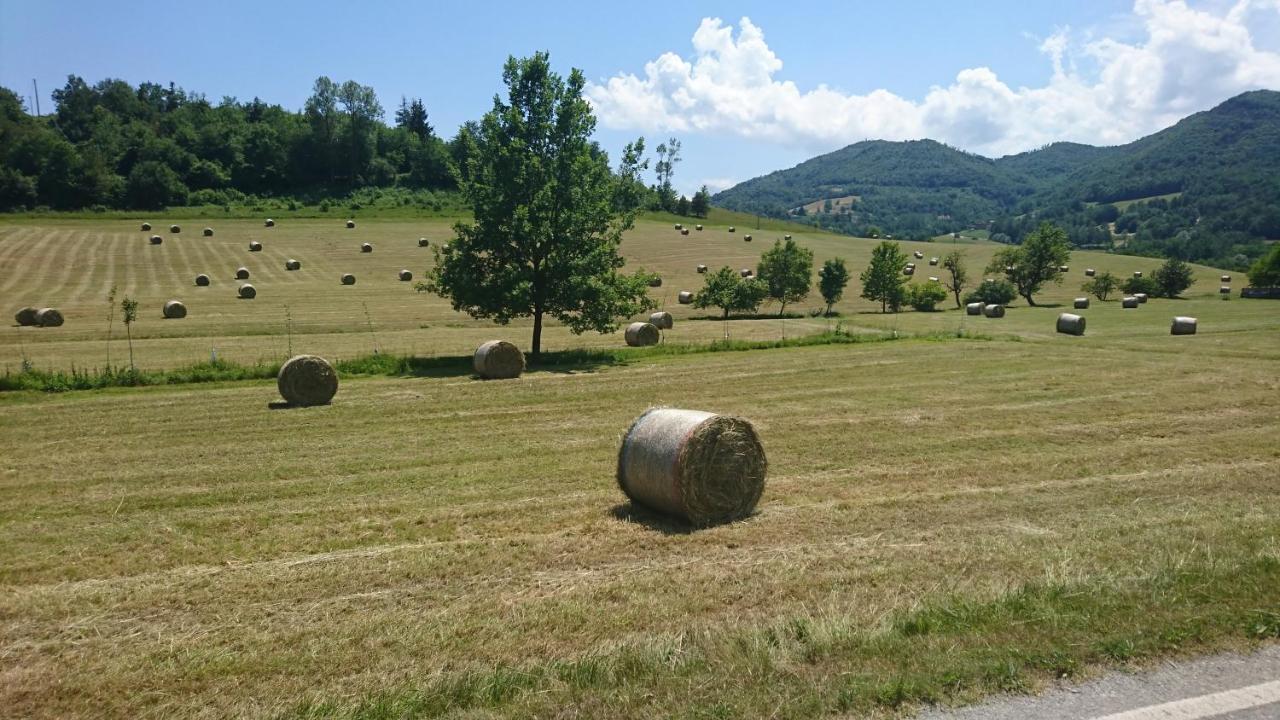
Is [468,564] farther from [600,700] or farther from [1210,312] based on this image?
[1210,312]

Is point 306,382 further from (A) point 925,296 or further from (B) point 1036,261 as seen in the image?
(B) point 1036,261

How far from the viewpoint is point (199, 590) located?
8680 mm

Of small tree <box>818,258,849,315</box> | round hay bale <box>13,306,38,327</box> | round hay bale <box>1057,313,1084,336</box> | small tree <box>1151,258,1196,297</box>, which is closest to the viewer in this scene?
round hay bale <box>13,306,38,327</box>

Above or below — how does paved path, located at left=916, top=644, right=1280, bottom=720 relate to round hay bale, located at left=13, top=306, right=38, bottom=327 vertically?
above

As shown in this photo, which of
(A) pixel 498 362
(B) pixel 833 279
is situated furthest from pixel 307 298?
(B) pixel 833 279

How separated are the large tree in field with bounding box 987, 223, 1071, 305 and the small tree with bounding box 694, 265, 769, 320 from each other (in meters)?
29.0

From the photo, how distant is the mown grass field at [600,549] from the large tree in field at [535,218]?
24.3 ft

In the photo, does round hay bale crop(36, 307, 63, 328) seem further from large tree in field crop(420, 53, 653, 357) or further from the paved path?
the paved path

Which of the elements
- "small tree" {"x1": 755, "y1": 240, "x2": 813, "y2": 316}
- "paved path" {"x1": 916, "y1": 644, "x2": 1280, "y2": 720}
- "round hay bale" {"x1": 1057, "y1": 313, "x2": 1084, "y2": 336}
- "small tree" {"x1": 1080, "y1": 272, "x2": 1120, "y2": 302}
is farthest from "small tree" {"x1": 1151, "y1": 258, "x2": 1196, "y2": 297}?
"paved path" {"x1": 916, "y1": 644, "x2": 1280, "y2": 720}

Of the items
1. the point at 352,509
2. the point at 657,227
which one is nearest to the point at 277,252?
the point at 657,227

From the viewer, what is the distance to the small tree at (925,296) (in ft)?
218

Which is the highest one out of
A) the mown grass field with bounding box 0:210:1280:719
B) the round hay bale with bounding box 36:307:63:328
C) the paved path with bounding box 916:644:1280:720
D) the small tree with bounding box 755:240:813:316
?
the small tree with bounding box 755:240:813:316

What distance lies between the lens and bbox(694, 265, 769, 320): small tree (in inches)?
2117

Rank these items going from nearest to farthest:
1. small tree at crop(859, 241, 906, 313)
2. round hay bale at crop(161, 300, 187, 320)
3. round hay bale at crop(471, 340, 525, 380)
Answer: round hay bale at crop(471, 340, 525, 380) → round hay bale at crop(161, 300, 187, 320) → small tree at crop(859, 241, 906, 313)
